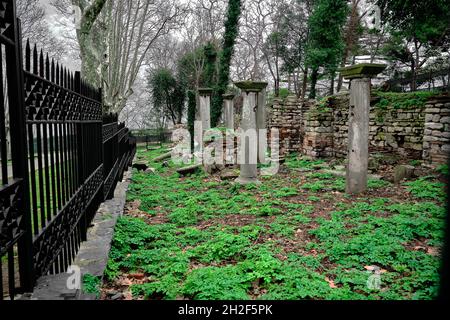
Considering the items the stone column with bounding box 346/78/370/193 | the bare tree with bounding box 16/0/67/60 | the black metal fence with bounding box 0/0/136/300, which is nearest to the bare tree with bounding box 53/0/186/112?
the bare tree with bounding box 16/0/67/60

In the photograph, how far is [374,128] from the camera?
33.5ft

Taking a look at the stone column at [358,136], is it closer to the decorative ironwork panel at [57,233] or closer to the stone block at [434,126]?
the stone block at [434,126]

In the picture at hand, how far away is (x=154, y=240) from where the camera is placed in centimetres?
452

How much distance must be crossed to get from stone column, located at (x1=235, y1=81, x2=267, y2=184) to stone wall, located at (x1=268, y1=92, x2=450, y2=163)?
14.0 ft

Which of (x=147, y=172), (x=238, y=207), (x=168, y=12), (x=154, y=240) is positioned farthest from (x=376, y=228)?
(x=168, y=12)

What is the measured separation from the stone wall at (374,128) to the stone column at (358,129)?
5.57 feet

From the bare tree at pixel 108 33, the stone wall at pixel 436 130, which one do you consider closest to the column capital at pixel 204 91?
the bare tree at pixel 108 33

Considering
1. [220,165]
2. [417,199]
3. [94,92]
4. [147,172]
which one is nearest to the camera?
[94,92]

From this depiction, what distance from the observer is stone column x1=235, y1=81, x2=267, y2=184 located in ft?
27.3

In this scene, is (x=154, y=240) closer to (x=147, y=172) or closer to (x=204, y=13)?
(x=147, y=172)

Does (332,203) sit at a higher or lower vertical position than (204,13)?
lower

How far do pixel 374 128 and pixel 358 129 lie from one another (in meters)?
3.98

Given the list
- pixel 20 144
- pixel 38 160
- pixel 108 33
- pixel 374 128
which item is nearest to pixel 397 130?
pixel 374 128

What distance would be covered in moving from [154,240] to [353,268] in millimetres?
2637
